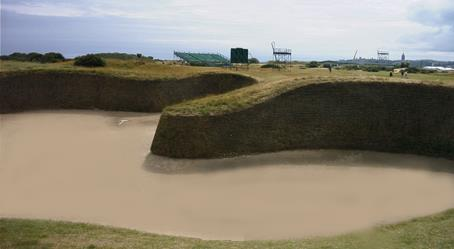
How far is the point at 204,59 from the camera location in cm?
5734

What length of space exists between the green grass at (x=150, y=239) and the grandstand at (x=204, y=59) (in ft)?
138

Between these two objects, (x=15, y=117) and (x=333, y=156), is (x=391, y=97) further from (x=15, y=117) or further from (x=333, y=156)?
(x=15, y=117)

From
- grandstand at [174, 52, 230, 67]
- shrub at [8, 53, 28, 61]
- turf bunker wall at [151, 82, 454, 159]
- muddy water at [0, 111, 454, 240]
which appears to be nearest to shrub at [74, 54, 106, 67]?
grandstand at [174, 52, 230, 67]

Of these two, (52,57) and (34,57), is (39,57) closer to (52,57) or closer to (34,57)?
(34,57)

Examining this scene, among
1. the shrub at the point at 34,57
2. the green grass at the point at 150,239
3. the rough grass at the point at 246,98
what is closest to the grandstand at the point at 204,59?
the shrub at the point at 34,57

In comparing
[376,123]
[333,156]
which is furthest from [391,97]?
[333,156]

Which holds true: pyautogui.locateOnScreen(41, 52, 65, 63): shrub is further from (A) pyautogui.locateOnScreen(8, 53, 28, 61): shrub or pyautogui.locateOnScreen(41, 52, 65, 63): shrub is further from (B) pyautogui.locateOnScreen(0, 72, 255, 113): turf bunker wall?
(B) pyautogui.locateOnScreen(0, 72, 255, 113): turf bunker wall

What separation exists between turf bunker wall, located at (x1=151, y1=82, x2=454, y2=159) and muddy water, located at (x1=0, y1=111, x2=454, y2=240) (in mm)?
886

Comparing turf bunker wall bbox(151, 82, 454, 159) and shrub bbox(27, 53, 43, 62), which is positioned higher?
shrub bbox(27, 53, 43, 62)

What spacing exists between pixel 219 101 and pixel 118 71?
15.8 metres

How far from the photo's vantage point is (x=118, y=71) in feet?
119

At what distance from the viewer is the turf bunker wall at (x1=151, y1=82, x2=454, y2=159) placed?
70.5 feet

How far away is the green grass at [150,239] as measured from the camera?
1038 centimetres

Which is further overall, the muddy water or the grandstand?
the grandstand
